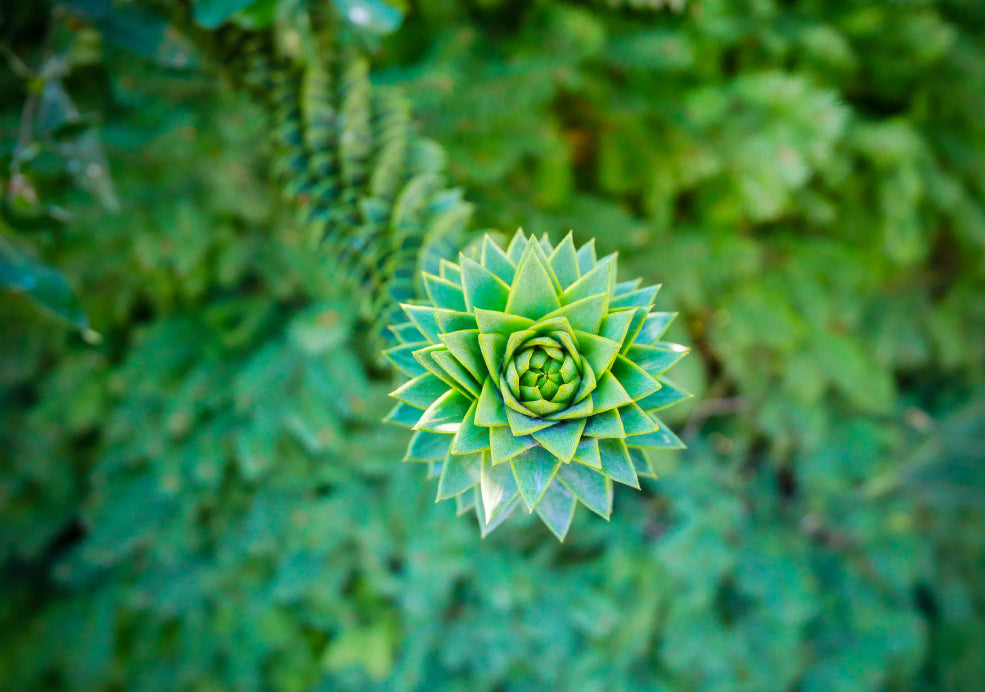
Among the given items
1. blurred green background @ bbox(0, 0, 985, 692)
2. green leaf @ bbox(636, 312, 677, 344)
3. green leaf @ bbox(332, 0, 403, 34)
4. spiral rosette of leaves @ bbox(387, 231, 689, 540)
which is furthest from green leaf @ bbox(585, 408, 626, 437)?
blurred green background @ bbox(0, 0, 985, 692)

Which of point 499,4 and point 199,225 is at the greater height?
point 499,4

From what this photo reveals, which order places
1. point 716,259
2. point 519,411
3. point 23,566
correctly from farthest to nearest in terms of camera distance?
point 23,566, point 716,259, point 519,411

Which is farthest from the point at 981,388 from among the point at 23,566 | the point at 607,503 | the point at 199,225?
the point at 23,566

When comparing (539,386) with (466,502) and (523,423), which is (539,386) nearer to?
(523,423)

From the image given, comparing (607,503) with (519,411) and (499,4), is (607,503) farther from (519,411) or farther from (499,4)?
(499,4)

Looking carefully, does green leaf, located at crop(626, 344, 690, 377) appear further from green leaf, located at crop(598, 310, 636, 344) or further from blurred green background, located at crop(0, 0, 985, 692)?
blurred green background, located at crop(0, 0, 985, 692)

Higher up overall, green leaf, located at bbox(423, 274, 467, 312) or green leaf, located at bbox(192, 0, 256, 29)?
green leaf, located at bbox(192, 0, 256, 29)

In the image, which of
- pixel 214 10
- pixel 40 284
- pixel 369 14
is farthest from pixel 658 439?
Answer: pixel 40 284
